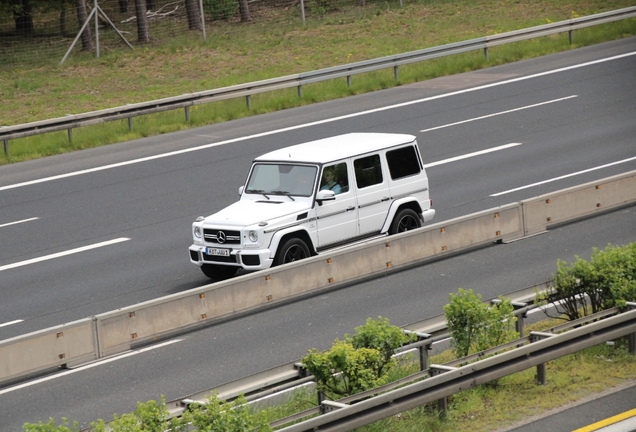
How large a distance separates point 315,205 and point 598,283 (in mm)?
5227

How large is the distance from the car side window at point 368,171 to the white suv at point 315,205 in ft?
0.05

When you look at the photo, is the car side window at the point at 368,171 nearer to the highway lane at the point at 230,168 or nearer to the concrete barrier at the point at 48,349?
the highway lane at the point at 230,168

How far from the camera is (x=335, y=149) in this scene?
52.4ft

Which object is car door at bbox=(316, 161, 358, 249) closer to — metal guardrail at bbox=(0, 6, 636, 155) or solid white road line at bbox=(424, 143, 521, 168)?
solid white road line at bbox=(424, 143, 521, 168)

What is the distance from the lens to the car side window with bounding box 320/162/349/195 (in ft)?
50.9

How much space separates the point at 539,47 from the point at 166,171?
51.5 feet

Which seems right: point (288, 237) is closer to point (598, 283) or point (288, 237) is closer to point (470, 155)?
point (598, 283)

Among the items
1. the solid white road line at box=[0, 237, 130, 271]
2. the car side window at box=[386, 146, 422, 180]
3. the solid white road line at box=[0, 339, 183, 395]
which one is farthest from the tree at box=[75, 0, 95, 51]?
the solid white road line at box=[0, 339, 183, 395]

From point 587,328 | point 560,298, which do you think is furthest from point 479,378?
point 560,298

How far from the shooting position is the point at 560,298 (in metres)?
11.3

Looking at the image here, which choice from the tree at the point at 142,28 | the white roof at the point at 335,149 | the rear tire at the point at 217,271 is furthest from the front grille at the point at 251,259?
the tree at the point at 142,28

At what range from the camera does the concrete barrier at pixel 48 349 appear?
11.0 metres

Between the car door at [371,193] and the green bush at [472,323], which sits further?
the car door at [371,193]

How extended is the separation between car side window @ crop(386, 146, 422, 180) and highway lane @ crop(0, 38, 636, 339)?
79.4 inches
